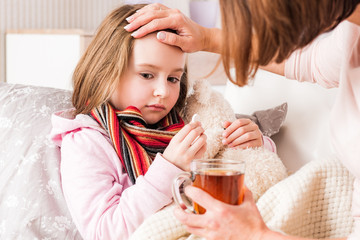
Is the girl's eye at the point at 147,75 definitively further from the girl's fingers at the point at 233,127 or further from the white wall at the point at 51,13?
the white wall at the point at 51,13

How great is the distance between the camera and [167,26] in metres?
1.23

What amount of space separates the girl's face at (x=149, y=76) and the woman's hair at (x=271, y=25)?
0.41m

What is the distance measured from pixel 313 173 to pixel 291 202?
0.10 m

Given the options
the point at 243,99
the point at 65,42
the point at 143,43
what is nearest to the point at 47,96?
the point at 143,43

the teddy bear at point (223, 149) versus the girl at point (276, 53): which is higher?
the girl at point (276, 53)

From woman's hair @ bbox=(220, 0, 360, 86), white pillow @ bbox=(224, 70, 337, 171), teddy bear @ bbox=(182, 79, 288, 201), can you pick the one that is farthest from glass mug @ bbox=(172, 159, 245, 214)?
white pillow @ bbox=(224, 70, 337, 171)

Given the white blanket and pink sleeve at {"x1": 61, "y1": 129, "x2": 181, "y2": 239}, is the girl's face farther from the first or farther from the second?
the white blanket

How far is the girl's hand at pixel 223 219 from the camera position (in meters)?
0.82

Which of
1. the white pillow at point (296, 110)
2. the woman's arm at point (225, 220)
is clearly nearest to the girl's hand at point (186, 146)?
the woman's arm at point (225, 220)

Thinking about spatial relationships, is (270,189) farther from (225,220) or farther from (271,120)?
(271,120)

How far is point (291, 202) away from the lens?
992mm

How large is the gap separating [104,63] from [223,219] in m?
0.60

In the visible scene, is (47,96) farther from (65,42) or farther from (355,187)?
(65,42)

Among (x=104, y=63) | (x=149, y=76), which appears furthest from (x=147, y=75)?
(x=104, y=63)
